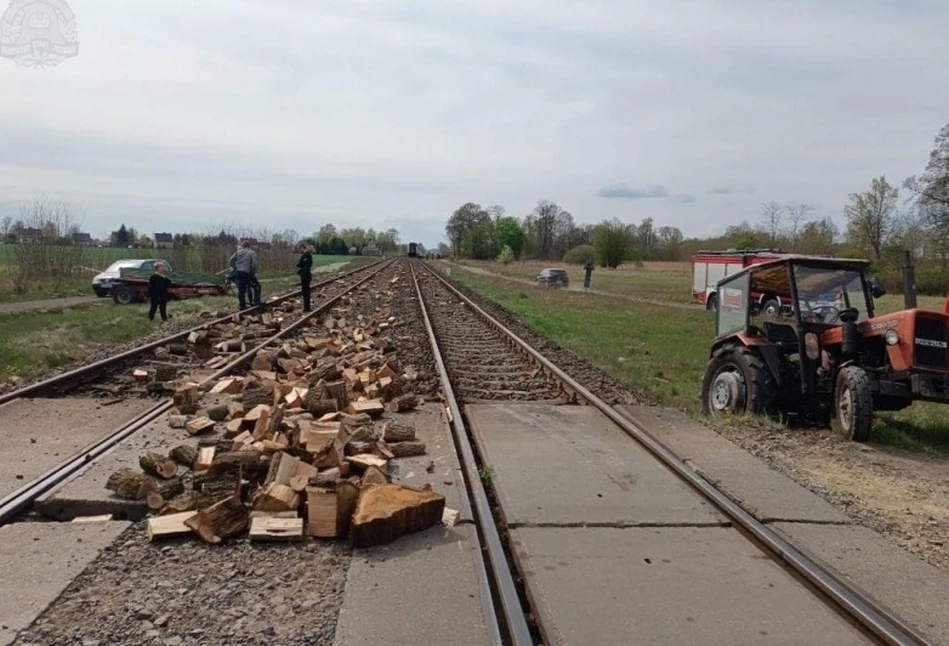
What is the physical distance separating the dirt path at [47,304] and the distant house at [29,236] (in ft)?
15.8

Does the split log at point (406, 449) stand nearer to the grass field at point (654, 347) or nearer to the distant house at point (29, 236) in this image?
the grass field at point (654, 347)

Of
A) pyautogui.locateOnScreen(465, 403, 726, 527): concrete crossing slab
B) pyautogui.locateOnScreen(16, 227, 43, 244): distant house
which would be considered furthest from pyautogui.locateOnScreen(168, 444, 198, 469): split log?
pyautogui.locateOnScreen(16, 227, 43, 244): distant house

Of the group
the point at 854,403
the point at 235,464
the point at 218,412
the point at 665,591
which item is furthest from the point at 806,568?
the point at 218,412

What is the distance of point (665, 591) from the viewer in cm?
442

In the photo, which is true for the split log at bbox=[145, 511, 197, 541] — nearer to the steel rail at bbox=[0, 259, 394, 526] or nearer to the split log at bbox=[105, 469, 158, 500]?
the split log at bbox=[105, 469, 158, 500]

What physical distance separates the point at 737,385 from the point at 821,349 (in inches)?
40.6

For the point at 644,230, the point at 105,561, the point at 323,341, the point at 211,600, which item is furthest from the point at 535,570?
the point at 644,230

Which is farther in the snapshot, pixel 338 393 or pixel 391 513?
pixel 338 393

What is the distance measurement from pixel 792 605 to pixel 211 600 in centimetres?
309

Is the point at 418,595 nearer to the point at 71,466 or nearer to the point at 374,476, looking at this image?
the point at 374,476

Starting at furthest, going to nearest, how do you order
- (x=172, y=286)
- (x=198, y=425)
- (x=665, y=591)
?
1. (x=172, y=286)
2. (x=198, y=425)
3. (x=665, y=591)

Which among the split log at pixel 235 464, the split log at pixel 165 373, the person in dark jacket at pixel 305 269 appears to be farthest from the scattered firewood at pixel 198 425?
the person in dark jacket at pixel 305 269

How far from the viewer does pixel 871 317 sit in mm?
9500

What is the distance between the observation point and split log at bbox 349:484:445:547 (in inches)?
194
